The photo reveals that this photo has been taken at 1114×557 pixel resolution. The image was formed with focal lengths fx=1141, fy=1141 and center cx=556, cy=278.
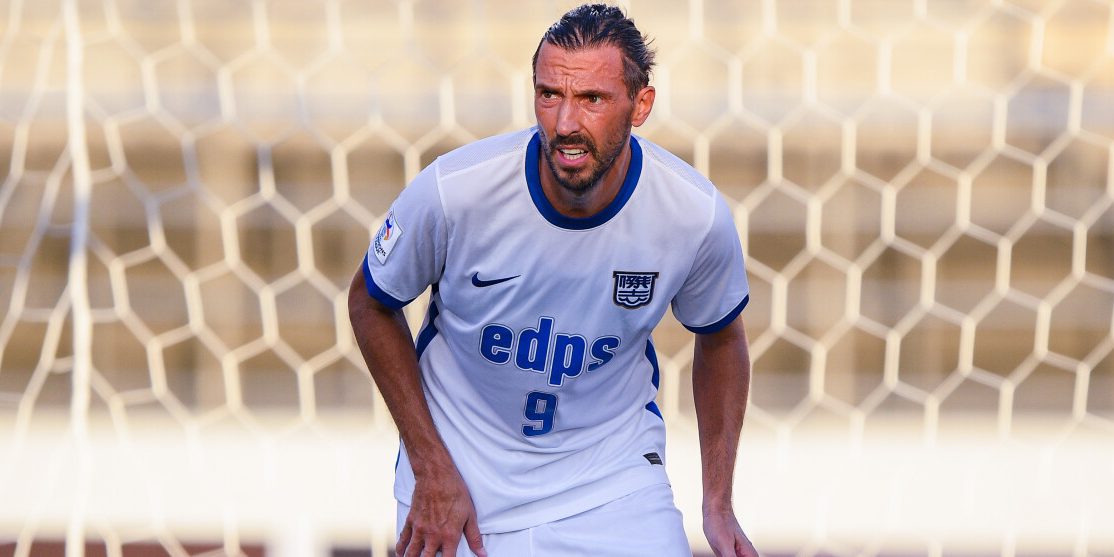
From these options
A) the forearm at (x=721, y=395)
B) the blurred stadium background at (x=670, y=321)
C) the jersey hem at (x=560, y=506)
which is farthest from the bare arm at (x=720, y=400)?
the blurred stadium background at (x=670, y=321)

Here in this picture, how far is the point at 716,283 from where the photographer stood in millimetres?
1440

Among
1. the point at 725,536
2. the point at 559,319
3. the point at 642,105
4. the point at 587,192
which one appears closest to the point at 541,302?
the point at 559,319

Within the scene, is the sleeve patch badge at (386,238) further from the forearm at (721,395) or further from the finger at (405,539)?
the forearm at (721,395)

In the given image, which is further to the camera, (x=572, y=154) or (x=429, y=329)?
(x=429, y=329)

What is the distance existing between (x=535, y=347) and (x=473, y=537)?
0.24m

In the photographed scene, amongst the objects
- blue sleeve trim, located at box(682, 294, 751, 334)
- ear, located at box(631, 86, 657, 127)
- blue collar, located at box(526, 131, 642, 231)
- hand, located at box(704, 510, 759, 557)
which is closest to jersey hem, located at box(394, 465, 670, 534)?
hand, located at box(704, 510, 759, 557)

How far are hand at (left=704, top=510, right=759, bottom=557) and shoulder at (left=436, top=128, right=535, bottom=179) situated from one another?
Answer: 51 cm

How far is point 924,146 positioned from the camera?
303cm

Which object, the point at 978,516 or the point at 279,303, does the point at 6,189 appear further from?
the point at 978,516

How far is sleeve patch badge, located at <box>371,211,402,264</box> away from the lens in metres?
1.36

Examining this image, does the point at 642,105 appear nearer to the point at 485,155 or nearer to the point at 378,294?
the point at 485,155

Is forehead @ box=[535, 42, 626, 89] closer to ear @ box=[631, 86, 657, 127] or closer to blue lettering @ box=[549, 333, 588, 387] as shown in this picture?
ear @ box=[631, 86, 657, 127]

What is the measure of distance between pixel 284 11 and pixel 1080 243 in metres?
2.11

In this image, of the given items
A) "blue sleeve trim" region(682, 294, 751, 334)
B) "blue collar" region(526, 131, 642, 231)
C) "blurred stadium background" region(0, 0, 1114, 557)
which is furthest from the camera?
"blurred stadium background" region(0, 0, 1114, 557)
